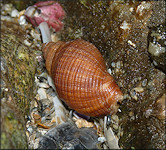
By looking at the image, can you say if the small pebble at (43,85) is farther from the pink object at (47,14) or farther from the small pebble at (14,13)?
the small pebble at (14,13)

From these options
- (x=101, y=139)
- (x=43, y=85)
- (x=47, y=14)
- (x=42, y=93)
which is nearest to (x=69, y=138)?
(x=101, y=139)

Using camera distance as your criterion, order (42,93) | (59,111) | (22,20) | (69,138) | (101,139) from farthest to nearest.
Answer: (22,20) < (42,93) < (59,111) < (101,139) < (69,138)

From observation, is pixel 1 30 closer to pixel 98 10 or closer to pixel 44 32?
pixel 44 32

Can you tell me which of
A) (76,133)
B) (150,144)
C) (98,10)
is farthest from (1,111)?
(98,10)

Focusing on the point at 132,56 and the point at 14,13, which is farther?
the point at 14,13

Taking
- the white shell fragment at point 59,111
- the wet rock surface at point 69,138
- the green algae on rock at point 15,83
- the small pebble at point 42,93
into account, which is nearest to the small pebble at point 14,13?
the green algae on rock at point 15,83

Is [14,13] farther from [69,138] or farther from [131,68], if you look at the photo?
[69,138]

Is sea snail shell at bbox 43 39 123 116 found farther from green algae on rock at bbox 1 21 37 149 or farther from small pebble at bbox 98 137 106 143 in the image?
green algae on rock at bbox 1 21 37 149
